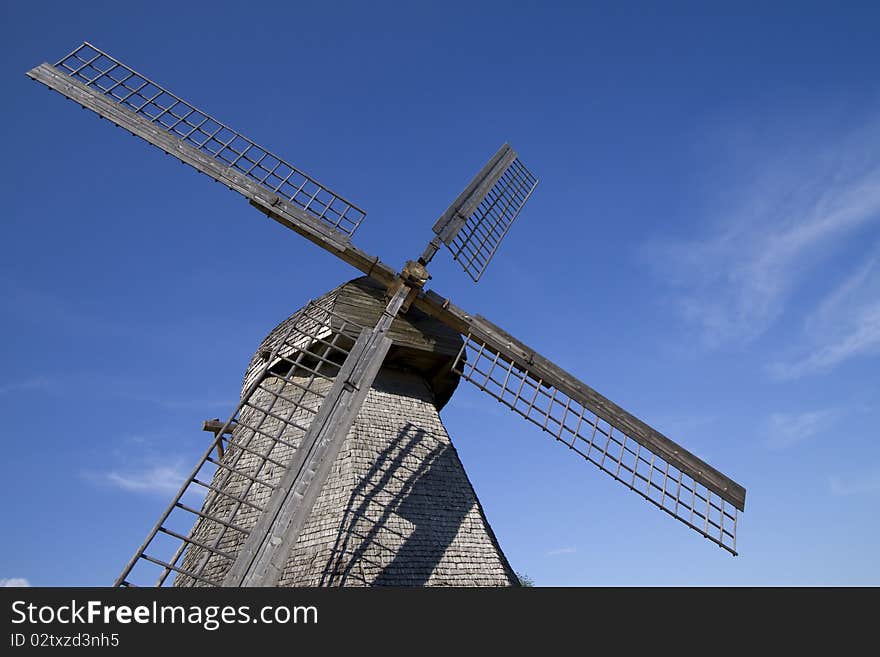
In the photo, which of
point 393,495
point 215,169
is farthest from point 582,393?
point 215,169

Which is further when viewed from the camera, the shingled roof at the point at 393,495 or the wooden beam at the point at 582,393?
the wooden beam at the point at 582,393

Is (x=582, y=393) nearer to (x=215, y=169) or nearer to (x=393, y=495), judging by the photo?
(x=393, y=495)

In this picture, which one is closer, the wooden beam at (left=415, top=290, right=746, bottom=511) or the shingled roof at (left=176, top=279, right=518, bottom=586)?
the shingled roof at (left=176, top=279, right=518, bottom=586)

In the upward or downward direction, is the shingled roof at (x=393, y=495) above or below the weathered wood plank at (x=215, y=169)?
below

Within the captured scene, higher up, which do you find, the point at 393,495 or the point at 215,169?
the point at 215,169

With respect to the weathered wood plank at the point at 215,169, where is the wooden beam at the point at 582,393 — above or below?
below

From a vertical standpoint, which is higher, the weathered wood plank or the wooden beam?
the weathered wood plank

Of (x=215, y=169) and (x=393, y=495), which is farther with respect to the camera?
(x=215, y=169)

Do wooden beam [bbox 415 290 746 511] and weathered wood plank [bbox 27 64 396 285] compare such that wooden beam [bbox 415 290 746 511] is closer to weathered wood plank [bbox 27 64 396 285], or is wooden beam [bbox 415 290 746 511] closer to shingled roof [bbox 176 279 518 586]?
shingled roof [bbox 176 279 518 586]

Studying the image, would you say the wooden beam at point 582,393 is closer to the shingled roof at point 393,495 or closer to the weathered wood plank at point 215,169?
the shingled roof at point 393,495

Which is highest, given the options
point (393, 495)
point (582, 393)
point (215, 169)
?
point (215, 169)

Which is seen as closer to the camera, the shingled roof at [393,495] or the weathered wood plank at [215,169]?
the shingled roof at [393,495]

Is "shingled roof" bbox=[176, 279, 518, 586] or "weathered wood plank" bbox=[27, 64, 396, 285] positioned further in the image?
"weathered wood plank" bbox=[27, 64, 396, 285]
